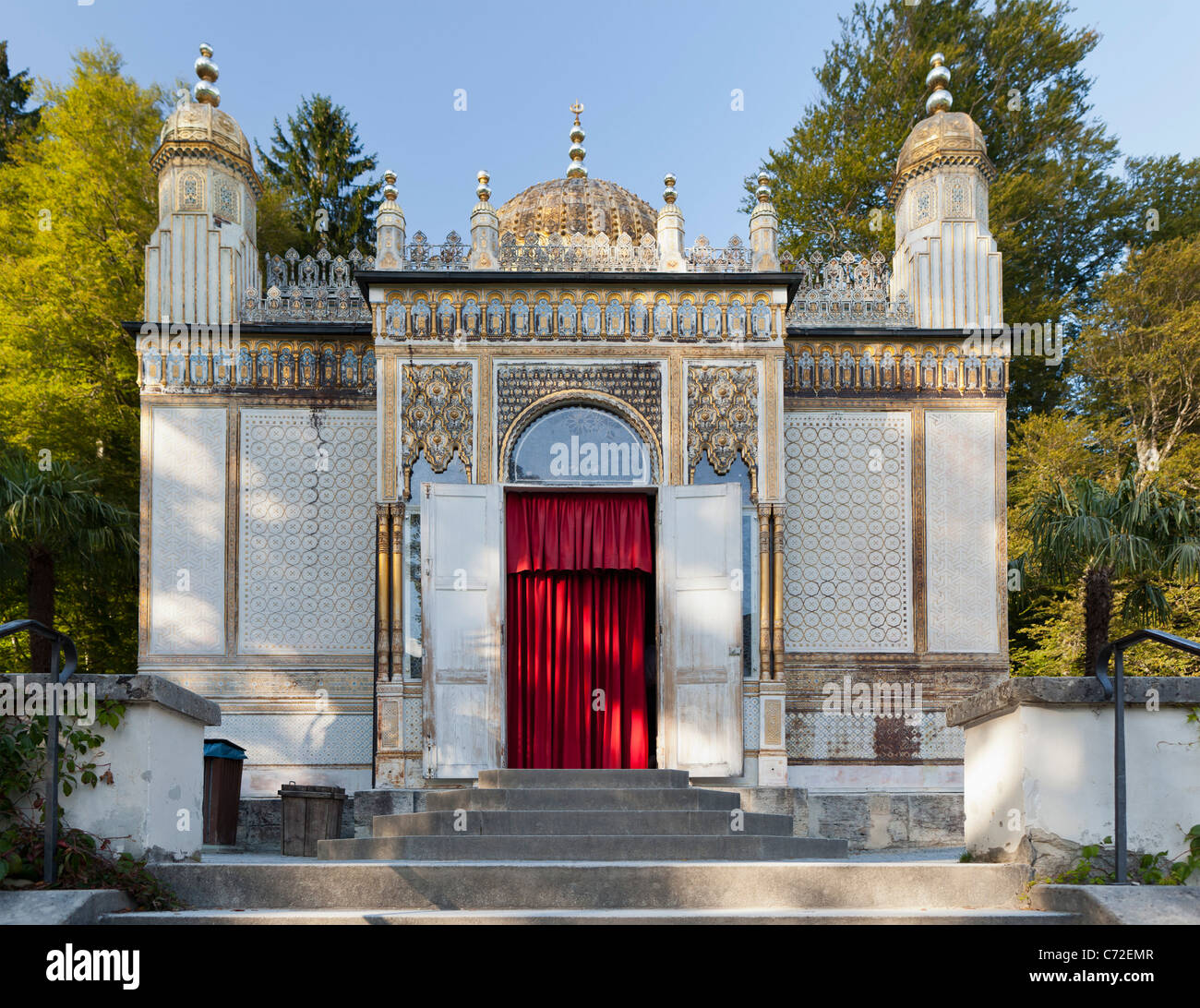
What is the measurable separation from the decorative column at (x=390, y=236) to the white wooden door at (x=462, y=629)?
242cm

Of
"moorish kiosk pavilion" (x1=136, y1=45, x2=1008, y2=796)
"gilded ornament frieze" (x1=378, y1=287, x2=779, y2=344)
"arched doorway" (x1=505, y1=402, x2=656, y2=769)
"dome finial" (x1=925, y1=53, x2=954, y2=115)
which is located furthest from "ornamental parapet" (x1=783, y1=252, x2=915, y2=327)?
"arched doorway" (x1=505, y1=402, x2=656, y2=769)

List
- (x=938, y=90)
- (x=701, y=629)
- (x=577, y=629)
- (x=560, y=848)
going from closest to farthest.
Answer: (x=560, y=848), (x=701, y=629), (x=577, y=629), (x=938, y=90)

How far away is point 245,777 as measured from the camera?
13328 millimetres

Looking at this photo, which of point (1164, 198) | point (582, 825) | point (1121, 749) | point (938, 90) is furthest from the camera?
point (1164, 198)

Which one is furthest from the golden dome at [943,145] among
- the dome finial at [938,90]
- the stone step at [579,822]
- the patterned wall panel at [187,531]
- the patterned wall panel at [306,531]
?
the stone step at [579,822]

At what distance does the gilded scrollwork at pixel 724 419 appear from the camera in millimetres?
13008

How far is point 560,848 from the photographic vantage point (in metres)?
8.55

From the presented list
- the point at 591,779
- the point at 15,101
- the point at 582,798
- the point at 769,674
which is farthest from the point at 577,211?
the point at 15,101

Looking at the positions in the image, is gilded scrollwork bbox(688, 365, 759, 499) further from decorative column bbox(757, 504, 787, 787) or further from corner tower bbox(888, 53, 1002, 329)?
corner tower bbox(888, 53, 1002, 329)

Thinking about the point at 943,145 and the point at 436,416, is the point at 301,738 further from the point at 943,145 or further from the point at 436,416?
the point at 943,145

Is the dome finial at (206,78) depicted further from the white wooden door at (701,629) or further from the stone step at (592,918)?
the stone step at (592,918)

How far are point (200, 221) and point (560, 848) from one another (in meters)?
9.13

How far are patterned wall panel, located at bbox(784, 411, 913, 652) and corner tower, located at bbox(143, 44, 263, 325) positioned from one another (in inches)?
258

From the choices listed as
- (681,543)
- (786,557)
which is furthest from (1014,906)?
(786,557)
